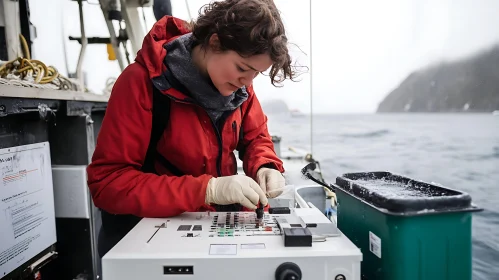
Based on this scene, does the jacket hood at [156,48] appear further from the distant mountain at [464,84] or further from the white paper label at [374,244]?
the distant mountain at [464,84]

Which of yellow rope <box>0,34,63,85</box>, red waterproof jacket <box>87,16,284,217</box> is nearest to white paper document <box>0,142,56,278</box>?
yellow rope <box>0,34,63,85</box>

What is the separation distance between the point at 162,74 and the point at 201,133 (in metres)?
0.21

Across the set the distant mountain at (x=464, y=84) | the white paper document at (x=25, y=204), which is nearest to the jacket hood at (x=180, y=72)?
the white paper document at (x=25, y=204)

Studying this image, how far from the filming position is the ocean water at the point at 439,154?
97.2 inches

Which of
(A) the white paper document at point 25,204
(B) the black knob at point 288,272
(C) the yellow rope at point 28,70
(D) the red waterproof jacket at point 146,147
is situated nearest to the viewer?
(B) the black knob at point 288,272

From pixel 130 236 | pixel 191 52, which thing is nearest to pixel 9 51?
pixel 191 52

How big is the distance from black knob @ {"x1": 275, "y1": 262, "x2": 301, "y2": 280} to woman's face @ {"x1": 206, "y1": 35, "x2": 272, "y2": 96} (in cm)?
54

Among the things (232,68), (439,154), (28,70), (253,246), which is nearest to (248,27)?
(232,68)

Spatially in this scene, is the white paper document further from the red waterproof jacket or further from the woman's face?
the woman's face

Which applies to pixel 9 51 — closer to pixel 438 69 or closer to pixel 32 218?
pixel 32 218

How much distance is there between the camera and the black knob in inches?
22.8

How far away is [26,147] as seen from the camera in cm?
138

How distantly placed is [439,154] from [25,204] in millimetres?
5682

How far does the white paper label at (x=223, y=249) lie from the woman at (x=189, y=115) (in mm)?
177
